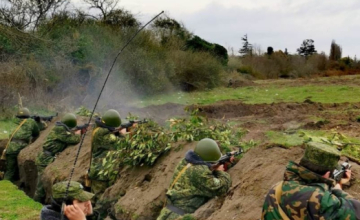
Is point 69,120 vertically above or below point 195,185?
above

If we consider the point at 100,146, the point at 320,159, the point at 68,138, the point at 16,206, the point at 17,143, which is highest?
the point at 320,159

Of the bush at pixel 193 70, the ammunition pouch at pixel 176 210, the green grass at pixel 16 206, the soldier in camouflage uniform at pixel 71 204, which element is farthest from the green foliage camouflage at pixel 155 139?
the bush at pixel 193 70

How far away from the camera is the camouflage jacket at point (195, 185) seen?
7067mm

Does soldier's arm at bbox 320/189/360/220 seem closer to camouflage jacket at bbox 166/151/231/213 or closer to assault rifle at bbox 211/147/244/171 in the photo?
camouflage jacket at bbox 166/151/231/213

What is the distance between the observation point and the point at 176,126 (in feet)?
32.9

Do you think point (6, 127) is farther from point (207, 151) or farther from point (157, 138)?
point (207, 151)

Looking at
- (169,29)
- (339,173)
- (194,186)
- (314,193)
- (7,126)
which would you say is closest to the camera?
(314,193)

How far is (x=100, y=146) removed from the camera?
10.9m

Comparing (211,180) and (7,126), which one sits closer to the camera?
(211,180)

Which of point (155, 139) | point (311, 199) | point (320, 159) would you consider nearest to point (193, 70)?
point (155, 139)

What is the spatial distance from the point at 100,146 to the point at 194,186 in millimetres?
4153

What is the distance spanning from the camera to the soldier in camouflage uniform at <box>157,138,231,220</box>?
7.09 meters

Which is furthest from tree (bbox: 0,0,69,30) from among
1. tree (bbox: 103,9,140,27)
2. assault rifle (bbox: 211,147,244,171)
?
assault rifle (bbox: 211,147,244,171)

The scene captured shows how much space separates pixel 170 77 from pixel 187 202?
80.8 feet
